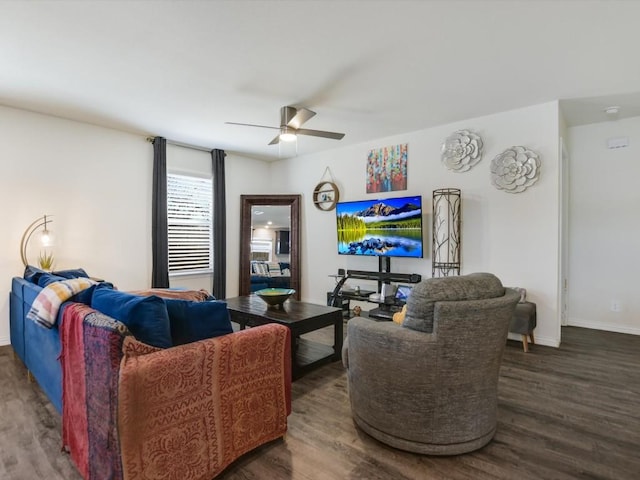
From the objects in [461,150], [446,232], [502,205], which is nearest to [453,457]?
[446,232]

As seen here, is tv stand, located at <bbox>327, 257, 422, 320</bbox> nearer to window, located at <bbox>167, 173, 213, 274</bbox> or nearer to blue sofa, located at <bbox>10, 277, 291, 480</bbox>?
window, located at <bbox>167, 173, 213, 274</bbox>

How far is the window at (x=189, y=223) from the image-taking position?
5199 mm

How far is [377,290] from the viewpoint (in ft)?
16.5

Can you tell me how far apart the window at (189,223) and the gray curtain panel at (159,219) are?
226 millimetres

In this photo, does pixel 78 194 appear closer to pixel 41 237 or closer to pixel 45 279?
pixel 41 237

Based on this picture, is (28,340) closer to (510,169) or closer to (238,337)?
(238,337)

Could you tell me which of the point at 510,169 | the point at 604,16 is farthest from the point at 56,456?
the point at 510,169

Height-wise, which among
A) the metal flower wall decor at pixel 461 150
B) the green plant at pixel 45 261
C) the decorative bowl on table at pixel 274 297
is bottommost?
the decorative bowl on table at pixel 274 297

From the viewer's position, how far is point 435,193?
4324 millimetres

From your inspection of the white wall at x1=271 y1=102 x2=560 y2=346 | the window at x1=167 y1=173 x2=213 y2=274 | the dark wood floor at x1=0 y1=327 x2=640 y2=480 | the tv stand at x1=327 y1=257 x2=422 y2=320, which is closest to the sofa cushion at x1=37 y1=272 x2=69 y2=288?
the dark wood floor at x1=0 y1=327 x2=640 y2=480

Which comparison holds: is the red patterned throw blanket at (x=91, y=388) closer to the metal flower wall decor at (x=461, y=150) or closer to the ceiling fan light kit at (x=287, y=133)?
the ceiling fan light kit at (x=287, y=133)

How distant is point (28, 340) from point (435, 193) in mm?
4307

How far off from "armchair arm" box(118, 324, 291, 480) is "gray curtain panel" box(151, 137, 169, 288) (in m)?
3.46

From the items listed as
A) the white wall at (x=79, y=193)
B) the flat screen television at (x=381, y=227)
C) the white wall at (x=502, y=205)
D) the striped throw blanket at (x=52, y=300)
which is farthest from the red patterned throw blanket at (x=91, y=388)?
the white wall at (x=502, y=205)
